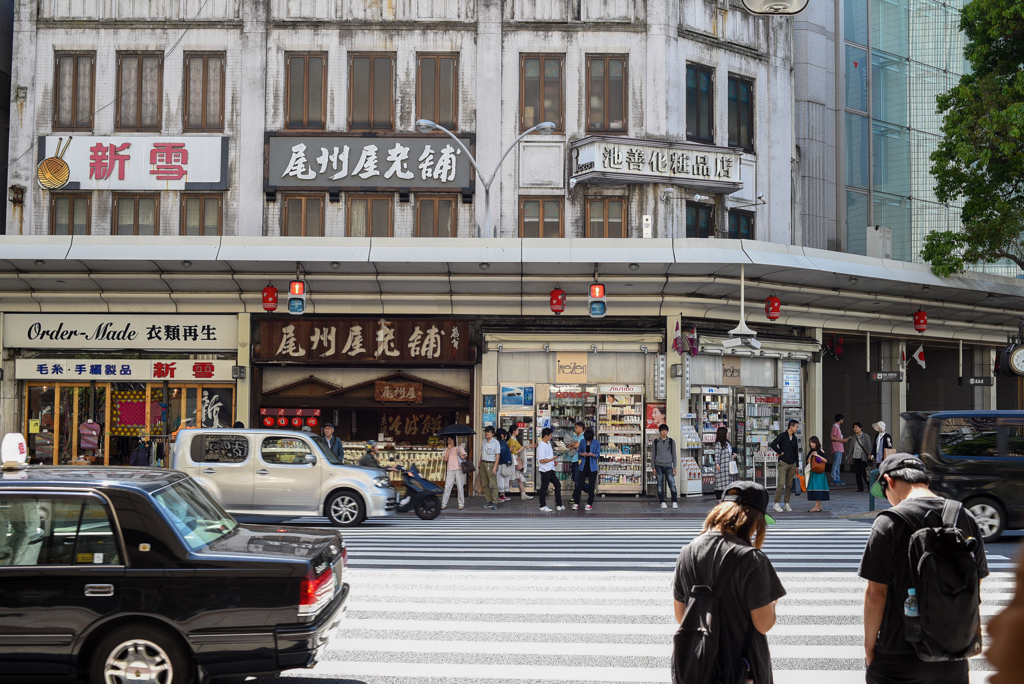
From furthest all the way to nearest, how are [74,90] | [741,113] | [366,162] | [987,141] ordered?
[741,113]
[74,90]
[366,162]
[987,141]

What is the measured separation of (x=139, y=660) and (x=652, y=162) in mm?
20428

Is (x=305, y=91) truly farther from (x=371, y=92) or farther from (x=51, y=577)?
(x=51, y=577)

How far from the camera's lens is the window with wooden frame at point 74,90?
25.4 metres

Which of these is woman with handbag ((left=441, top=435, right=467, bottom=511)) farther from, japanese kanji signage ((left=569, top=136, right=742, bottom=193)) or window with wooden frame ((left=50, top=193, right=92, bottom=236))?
window with wooden frame ((left=50, top=193, right=92, bottom=236))

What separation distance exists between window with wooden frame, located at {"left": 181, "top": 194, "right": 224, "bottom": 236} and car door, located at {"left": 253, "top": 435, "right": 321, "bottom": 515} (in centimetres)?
987

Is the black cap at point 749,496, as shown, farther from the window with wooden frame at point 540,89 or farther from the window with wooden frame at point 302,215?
the window with wooden frame at point 302,215

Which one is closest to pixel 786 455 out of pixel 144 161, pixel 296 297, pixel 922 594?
pixel 296 297

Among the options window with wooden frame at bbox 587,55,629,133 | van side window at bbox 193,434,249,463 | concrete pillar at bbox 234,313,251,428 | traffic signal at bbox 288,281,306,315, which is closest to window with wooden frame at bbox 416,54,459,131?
window with wooden frame at bbox 587,55,629,133

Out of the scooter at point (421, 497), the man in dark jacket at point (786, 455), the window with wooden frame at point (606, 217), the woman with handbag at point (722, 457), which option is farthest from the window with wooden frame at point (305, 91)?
the man in dark jacket at point (786, 455)

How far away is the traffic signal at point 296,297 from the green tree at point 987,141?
53.3ft

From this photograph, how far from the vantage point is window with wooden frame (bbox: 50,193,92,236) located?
2547 centimetres

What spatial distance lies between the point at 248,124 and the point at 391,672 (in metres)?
20.5

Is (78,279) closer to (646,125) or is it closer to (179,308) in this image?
(179,308)

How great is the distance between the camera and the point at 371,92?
2531 cm
